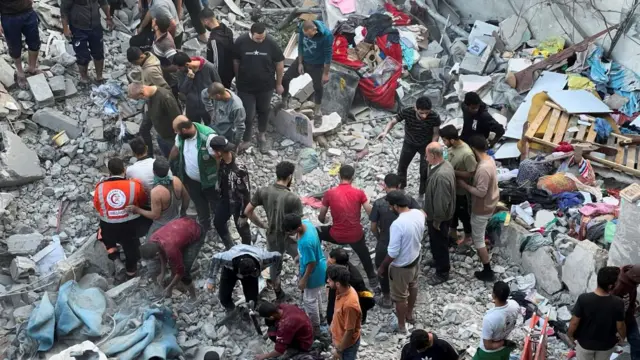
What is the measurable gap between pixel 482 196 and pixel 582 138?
2659 mm

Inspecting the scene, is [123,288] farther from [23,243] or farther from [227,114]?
[227,114]

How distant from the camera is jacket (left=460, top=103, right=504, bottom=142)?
31.1ft

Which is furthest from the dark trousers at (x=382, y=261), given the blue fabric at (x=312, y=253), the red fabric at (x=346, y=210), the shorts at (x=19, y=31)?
the shorts at (x=19, y=31)

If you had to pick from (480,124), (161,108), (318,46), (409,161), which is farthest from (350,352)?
(318,46)

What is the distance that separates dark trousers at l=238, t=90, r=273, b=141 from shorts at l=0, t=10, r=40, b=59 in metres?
2.84

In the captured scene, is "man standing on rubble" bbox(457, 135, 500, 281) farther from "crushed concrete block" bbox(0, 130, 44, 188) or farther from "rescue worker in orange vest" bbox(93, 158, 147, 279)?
"crushed concrete block" bbox(0, 130, 44, 188)

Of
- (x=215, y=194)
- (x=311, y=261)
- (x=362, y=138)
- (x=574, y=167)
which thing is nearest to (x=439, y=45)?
(x=362, y=138)

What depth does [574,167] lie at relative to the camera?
33.4ft

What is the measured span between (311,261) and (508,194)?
10.3 feet

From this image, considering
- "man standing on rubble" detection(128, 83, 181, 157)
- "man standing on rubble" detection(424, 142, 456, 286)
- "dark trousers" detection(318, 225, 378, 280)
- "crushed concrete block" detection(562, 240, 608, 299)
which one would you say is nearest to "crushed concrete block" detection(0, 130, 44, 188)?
"man standing on rubble" detection(128, 83, 181, 157)

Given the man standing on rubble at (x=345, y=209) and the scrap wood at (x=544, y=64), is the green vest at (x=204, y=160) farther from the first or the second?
the scrap wood at (x=544, y=64)

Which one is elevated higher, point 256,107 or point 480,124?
point 480,124

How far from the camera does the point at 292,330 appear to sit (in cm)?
727

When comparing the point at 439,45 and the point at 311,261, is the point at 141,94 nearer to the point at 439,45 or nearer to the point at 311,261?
the point at 311,261
